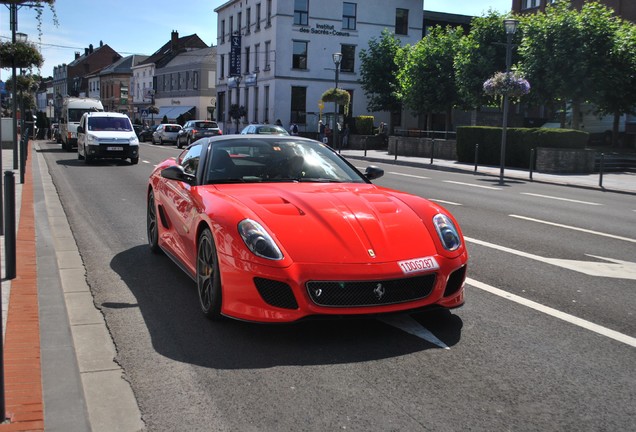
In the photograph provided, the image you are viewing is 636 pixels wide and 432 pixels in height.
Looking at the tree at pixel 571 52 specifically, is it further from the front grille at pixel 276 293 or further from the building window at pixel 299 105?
the front grille at pixel 276 293

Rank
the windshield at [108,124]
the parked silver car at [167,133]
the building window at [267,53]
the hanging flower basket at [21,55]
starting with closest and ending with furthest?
the hanging flower basket at [21,55], the windshield at [108,124], the parked silver car at [167,133], the building window at [267,53]

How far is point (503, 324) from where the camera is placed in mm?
Result: 4992

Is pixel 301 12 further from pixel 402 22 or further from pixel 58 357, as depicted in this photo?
pixel 58 357

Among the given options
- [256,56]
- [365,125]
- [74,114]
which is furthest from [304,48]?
[74,114]

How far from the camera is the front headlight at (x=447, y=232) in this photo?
4.82m

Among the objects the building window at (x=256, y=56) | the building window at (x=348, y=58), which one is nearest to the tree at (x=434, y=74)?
the building window at (x=348, y=58)

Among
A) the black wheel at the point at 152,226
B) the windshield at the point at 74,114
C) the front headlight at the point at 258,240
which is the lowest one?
the black wheel at the point at 152,226

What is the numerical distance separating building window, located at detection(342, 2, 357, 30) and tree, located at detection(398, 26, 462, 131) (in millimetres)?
15711

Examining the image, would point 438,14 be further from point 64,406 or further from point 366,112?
point 64,406

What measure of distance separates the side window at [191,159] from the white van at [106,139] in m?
17.7

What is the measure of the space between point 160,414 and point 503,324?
8.81 feet

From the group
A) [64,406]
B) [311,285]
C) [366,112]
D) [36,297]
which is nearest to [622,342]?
[311,285]

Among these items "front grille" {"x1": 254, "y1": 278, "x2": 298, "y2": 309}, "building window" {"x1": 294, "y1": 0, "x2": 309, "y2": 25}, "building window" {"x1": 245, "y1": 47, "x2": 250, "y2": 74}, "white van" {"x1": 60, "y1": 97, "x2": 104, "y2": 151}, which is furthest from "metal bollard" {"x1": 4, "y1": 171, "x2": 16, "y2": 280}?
"building window" {"x1": 245, "y1": 47, "x2": 250, "y2": 74}

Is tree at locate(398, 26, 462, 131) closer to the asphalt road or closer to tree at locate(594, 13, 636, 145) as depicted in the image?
tree at locate(594, 13, 636, 145)
